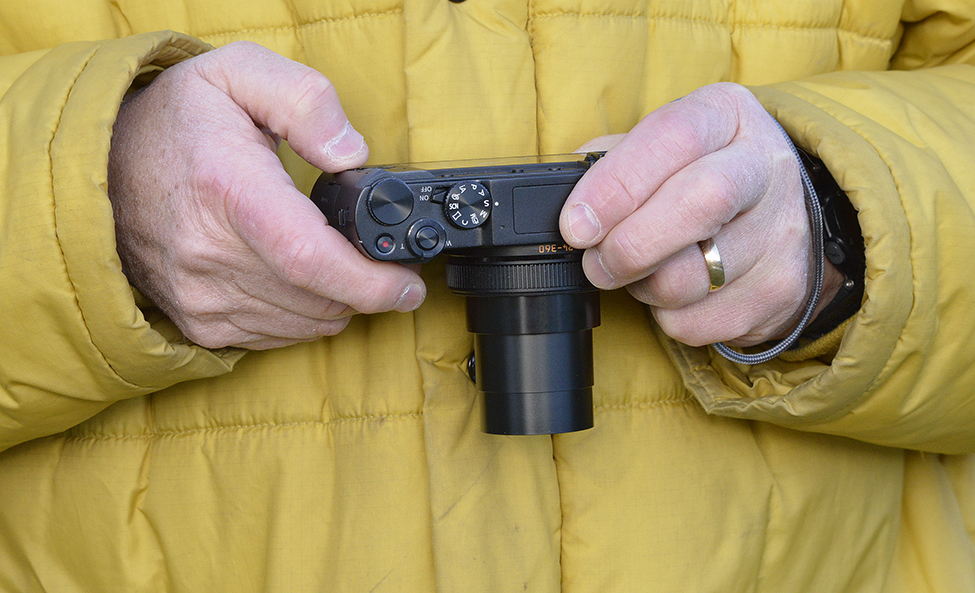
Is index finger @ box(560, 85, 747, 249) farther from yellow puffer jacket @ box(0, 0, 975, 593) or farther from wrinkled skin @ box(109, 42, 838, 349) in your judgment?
yellow puffer jacket @ box(0, 0, 975, 593)

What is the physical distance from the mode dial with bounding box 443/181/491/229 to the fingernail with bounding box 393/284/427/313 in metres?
0.09

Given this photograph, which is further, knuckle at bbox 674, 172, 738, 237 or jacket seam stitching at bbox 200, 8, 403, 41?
jacket seam stitching at bbox 200, 8, 403, 41

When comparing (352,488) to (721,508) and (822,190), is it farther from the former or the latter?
(822,190)

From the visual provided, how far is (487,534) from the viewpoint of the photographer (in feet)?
2.61

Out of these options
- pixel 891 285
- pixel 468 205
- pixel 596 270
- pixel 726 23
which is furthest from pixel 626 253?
pixel 726 23

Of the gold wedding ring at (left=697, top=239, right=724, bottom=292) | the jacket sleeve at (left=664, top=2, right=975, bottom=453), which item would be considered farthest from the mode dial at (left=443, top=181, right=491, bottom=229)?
the jacket sleeve at (left=664, top=2, right=975, bottom=453)

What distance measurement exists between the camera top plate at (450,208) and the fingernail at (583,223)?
2cm

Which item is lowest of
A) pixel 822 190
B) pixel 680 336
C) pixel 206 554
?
pixel 206 554

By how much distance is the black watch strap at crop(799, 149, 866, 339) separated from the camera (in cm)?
79

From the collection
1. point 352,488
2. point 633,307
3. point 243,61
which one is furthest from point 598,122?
point 352,488

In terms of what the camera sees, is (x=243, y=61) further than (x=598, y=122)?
No

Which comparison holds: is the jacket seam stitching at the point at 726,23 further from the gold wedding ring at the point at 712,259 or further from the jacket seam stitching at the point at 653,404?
the jacket seam stitching at the point at 653,404

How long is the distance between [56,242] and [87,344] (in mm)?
100

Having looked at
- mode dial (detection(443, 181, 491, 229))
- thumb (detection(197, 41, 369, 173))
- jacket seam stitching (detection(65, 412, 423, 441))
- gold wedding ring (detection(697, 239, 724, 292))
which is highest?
thumb (detection(197, 41, 369, 173))
